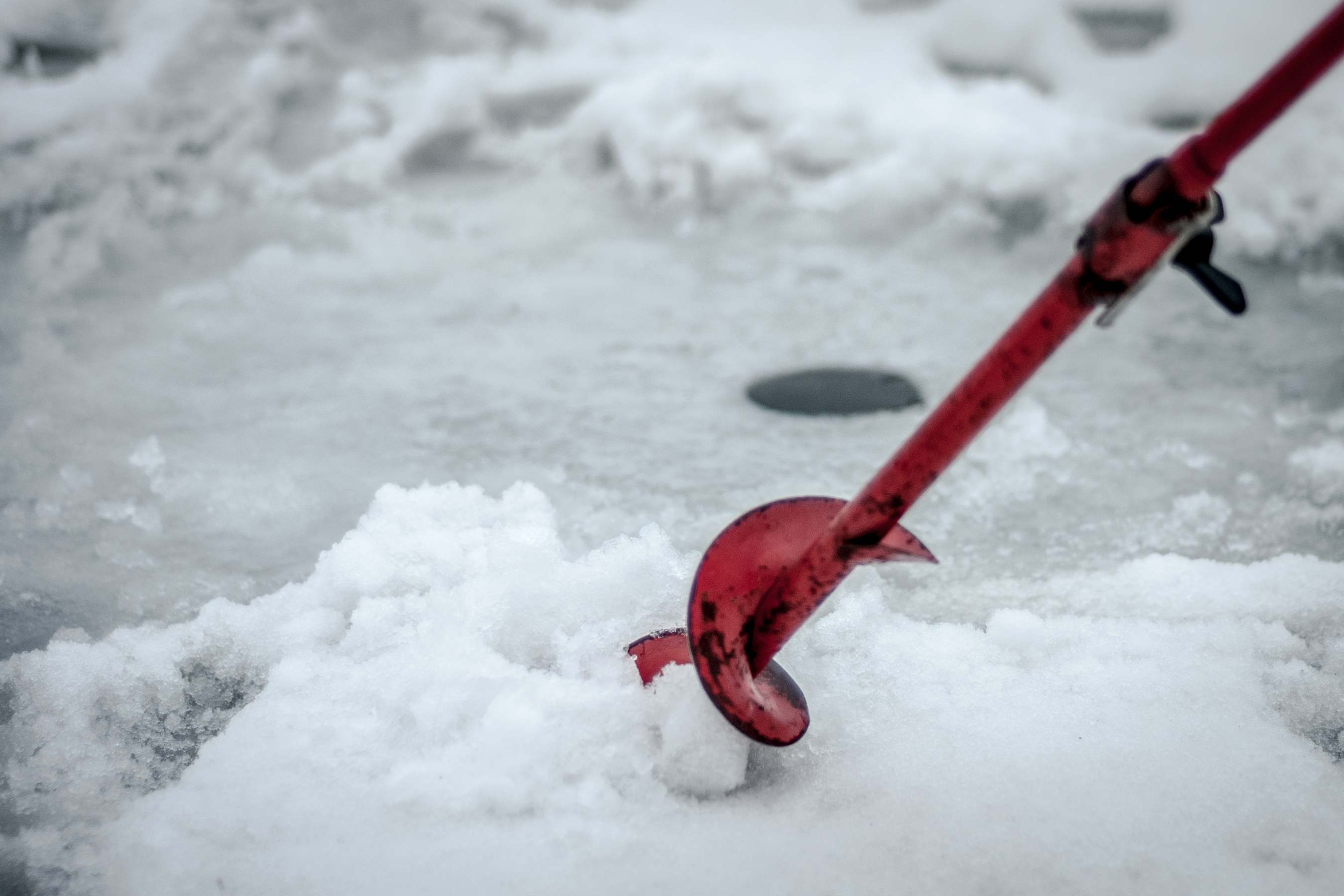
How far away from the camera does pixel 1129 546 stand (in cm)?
172

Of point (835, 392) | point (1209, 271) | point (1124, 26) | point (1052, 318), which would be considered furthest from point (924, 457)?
point (1124, 26)

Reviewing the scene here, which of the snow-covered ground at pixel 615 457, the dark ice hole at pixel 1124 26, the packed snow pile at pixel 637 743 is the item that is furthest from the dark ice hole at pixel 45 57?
the dark ice hole at pixel 1124 26

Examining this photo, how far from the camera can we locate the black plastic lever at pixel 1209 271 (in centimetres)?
86

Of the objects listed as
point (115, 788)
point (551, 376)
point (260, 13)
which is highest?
point (260, 13)

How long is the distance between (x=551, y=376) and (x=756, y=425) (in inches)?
25.0

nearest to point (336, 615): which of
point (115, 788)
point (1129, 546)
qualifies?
point (115, 788)

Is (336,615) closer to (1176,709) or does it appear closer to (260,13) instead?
(1176,709)

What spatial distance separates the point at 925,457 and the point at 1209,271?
0.32m

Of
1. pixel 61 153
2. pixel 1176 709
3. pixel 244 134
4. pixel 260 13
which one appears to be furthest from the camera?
pixel 260 13

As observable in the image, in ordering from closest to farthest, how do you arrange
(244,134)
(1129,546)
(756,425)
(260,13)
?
1. (1129,546)
2. (756,425)
3. (244,134)
4. (260,13)

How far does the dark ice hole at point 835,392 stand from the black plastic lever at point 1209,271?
4.67ft

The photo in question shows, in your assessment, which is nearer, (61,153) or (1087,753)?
(1087,753)

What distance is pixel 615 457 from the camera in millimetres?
2082

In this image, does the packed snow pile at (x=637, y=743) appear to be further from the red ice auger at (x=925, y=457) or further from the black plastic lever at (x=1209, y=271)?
the black plastic lever at (x=1209, y=271)
